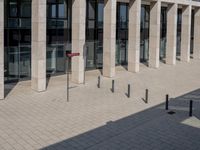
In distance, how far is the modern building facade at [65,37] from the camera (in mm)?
23075

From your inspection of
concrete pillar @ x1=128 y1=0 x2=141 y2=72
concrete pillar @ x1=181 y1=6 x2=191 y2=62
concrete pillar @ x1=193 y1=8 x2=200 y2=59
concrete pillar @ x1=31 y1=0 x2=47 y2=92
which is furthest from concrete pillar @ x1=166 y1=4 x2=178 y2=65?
concrete pillar @ x1=31 y1=0 x2=47 y2=92

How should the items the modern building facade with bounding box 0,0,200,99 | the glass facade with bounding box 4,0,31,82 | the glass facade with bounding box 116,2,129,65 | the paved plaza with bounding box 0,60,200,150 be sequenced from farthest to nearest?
the glass facade with bounding box 116,2,129,65 < the glass facade with bounding box 4,0,31,82 < the modern building facade with bounding box 0,0,200,99 < the paved plaza with bounding box 0,60,200,150

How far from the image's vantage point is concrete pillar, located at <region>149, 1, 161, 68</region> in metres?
35.0

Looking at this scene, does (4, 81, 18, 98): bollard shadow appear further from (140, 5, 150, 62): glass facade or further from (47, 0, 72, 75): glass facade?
(140, 5, 150, 62): glass facade

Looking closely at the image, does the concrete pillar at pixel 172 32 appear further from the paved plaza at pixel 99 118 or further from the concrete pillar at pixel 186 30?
the paved plaza at pixel 99 118

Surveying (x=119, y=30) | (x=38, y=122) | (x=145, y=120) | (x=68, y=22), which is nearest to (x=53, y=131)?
(x=38, y=122)

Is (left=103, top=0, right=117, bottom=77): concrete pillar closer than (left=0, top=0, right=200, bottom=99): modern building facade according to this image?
No

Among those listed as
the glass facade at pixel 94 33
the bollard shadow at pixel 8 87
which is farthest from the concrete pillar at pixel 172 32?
the bollard shadow at pixel 8 87

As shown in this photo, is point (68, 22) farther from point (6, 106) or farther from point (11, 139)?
point (11, 139)

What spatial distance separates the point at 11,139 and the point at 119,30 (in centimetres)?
2404

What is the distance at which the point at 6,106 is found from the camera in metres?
19.4

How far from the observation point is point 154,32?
3531 cm

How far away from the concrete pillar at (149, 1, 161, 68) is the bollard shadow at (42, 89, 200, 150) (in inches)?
674

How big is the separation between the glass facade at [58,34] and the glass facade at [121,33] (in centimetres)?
743
